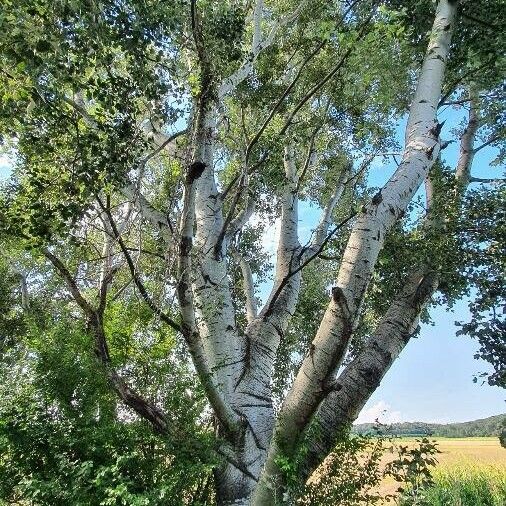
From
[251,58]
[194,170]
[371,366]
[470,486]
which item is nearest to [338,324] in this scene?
[371,366]

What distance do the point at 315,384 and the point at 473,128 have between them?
6254 mm

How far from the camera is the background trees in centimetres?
311

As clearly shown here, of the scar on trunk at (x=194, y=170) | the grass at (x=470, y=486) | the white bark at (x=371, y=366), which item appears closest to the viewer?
the scar on trunk at (x=194, y=170)

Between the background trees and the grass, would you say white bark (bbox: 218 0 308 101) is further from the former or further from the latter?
the grass

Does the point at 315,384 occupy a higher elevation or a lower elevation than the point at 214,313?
lower

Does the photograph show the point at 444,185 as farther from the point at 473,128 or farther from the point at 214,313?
the point at 214,313

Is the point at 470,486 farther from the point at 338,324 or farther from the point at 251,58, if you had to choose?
the point at 338,324

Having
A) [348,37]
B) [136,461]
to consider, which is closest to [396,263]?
[348,37]

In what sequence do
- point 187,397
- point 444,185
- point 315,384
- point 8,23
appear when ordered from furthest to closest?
point 444,185 < point 187,397 < point 315,384 < point 8,23

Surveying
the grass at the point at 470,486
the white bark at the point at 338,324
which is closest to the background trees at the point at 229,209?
the white bark at the point at 338,324

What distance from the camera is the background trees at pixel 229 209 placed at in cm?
311

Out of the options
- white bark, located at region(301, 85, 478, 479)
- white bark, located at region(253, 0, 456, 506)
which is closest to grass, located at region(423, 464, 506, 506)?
white bark, located at region(301, 85, 478, 479)

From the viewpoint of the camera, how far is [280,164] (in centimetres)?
806

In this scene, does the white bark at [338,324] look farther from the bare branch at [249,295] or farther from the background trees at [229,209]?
the bare branch at [249,295]
